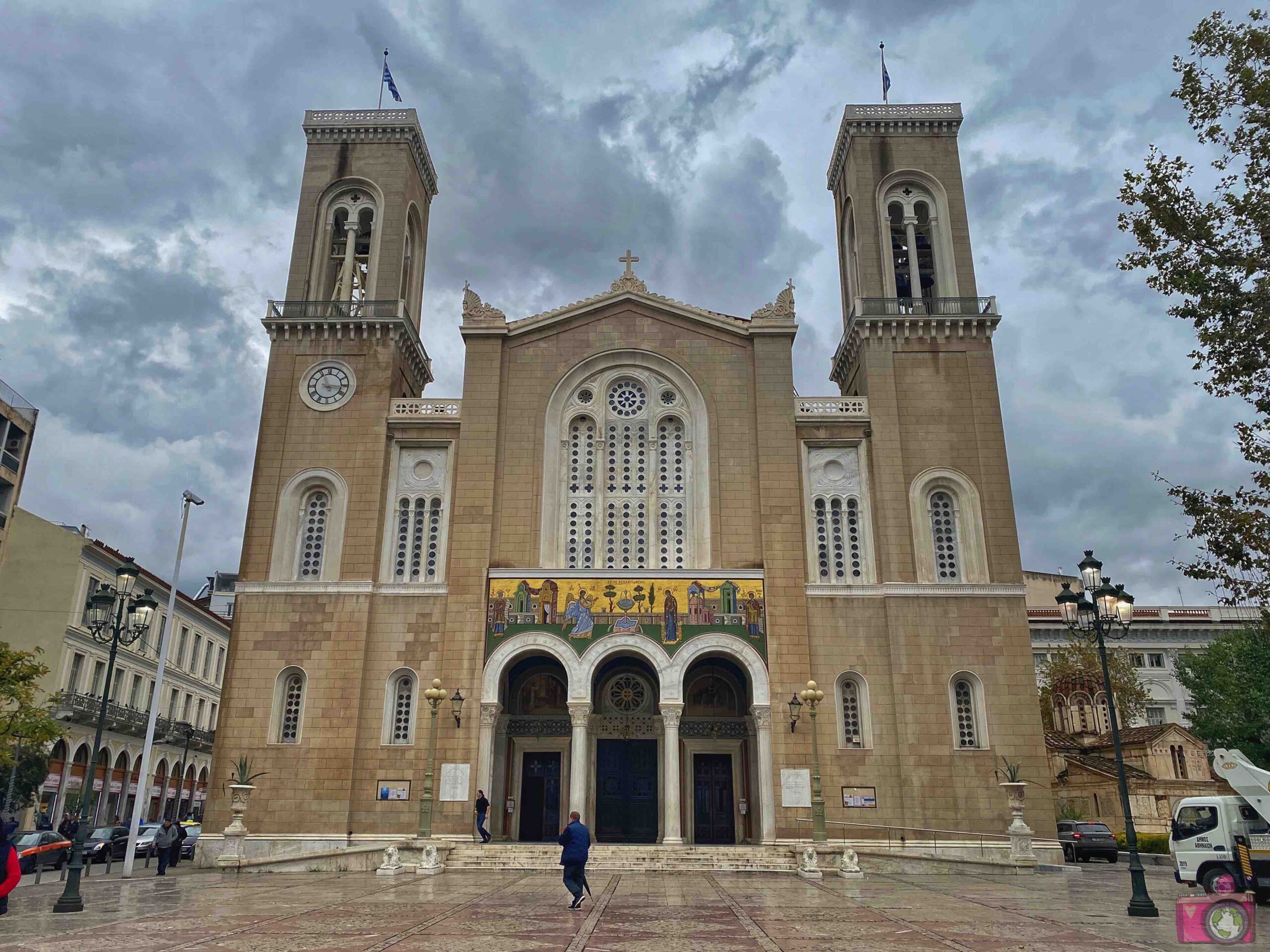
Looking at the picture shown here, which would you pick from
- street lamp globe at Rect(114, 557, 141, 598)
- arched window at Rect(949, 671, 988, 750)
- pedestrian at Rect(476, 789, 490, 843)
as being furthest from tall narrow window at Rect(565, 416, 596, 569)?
street lamp globe at Rect(114, 557, 141, 598)

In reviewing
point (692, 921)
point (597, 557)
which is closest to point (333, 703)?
point (597, 557)

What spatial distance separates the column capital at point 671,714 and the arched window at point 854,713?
490 centimetres

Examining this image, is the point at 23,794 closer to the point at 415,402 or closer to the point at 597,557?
the point at 415,402

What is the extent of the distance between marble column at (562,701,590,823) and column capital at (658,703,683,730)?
2227 millimetres

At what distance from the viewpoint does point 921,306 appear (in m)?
34.7

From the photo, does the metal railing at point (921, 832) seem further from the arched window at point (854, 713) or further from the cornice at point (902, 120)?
the cornice at point (902, 120)

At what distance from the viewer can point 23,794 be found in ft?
123

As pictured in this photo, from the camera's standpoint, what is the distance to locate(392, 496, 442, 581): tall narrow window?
32031 mm

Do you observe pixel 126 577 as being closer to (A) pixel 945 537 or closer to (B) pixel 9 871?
(B) pixel 9 871

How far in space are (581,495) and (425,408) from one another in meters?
6.16

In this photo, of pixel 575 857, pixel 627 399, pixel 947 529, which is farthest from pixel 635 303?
pixel 575 857

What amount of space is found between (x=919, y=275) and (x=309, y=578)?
23917 mm

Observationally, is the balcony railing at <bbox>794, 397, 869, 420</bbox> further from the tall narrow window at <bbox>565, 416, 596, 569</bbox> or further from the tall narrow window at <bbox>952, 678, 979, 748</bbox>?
the tall narrow window at <bbox>952, 678, 979, 748</bbox>

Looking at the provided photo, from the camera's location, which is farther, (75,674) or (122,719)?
(122,719)
